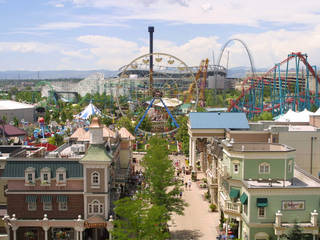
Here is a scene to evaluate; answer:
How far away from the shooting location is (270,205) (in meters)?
26.6

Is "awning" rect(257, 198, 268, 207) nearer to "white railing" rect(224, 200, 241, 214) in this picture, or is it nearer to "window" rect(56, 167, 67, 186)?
"white railing" rect(224, 200, 241, 214)

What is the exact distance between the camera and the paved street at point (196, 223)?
32941 mm

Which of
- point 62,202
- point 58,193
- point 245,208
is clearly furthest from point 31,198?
point 245,208

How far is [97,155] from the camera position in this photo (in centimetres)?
2956

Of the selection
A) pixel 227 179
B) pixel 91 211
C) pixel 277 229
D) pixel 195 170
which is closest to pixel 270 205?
pixel 277 229

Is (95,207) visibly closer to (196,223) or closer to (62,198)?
(62,198)

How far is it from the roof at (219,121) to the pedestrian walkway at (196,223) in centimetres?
763

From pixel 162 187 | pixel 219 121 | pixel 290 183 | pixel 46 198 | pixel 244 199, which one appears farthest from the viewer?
pixel 219 121

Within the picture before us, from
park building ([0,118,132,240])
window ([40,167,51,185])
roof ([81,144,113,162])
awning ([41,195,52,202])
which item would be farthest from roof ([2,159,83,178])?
awning ([41,195,52,202])

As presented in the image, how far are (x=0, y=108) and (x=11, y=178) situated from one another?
287 feet

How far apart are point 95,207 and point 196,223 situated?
9571 millimetres

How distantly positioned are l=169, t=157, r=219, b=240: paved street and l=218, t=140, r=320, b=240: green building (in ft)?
6.93

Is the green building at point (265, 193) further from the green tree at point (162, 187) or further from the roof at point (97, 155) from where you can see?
the roof at point (97, 155)

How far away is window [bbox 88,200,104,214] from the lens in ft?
97.9
